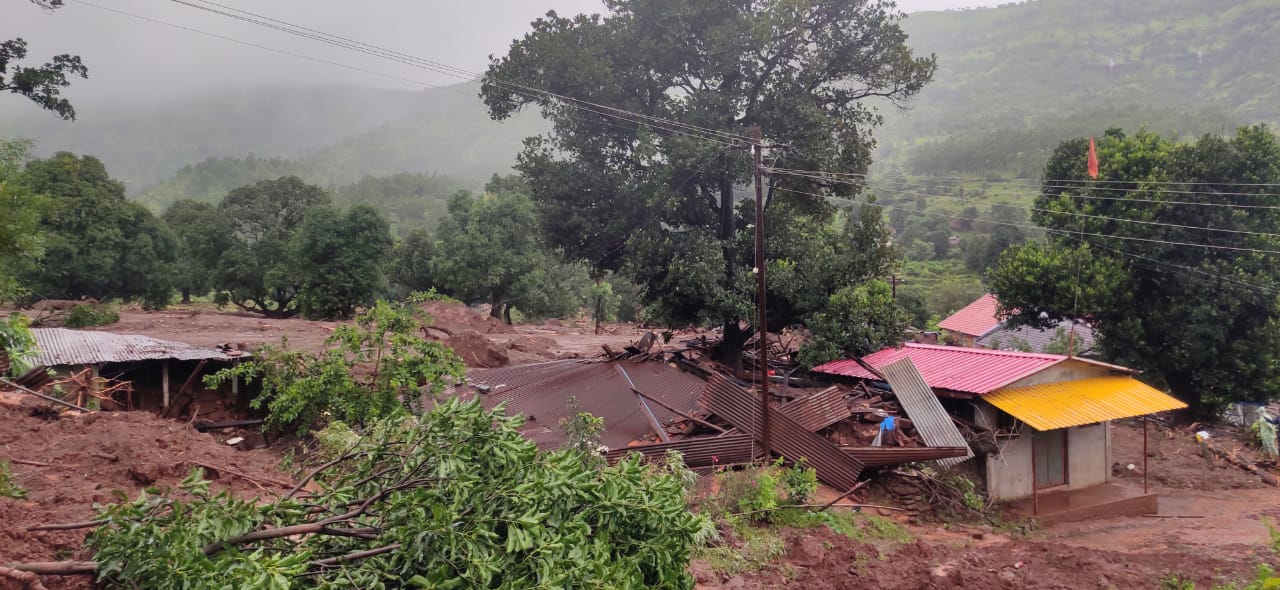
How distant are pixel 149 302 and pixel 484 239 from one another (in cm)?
1585

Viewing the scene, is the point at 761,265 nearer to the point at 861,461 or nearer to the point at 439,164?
the point at 861,461

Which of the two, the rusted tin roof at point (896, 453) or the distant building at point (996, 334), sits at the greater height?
the rusted tin roof at point (896, 453)

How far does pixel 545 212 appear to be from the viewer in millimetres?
20172

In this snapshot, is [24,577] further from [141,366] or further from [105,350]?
[141,366]

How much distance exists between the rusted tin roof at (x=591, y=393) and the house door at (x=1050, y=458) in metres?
7.06

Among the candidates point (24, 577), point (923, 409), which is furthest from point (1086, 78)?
point (24, 577)

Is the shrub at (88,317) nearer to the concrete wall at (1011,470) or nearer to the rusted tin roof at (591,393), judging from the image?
the rusted tin roof at (591,393)

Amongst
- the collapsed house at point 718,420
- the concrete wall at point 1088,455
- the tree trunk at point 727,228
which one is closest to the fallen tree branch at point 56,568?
the collapsed house at point 718,420

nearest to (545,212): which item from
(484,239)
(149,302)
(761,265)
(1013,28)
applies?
(761,265)

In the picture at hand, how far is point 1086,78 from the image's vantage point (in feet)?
489

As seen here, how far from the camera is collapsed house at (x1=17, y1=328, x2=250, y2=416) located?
1411cm

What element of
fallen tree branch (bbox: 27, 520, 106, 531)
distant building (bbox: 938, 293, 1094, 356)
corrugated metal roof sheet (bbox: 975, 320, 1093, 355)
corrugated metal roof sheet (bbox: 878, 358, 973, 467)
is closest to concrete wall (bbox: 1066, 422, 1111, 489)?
corrugated metal roof sheet (bbox: 878, 358, 973, 467)

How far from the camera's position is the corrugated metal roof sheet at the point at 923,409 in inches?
547

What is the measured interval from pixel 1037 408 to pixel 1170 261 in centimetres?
1098
